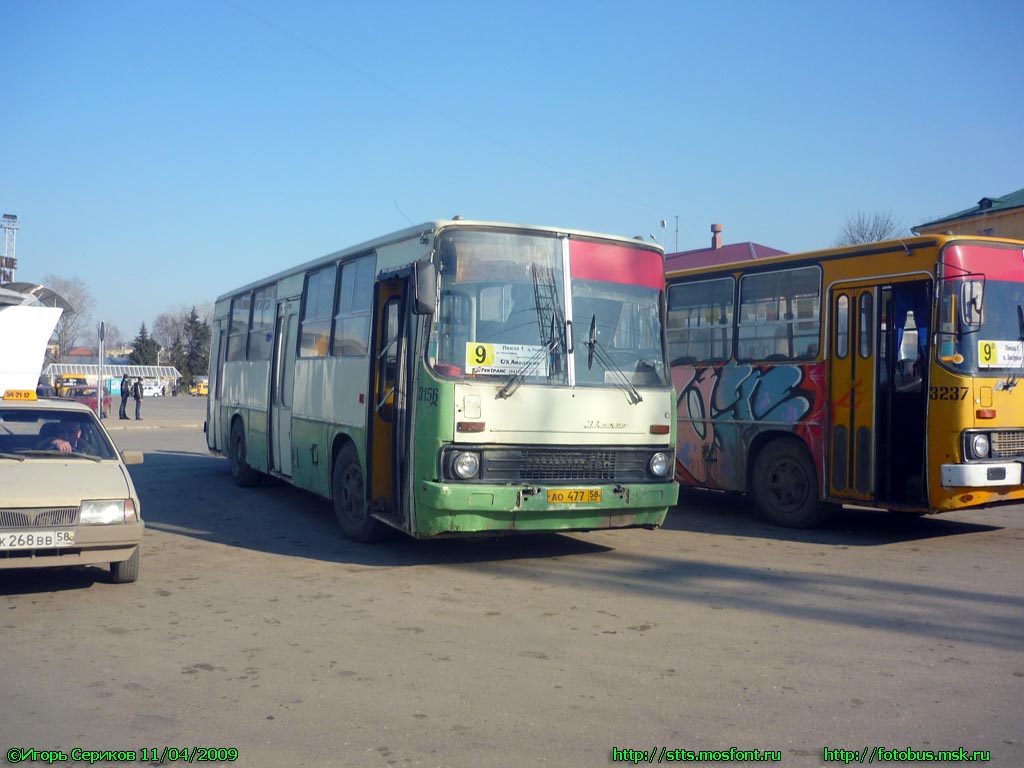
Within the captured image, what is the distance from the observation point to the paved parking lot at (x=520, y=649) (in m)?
4.74

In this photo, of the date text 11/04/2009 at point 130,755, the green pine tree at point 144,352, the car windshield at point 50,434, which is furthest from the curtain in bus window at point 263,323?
the green pine tree at point 144,352

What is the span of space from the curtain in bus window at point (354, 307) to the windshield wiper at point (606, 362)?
239 cm

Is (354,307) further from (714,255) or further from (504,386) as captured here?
(714,255)

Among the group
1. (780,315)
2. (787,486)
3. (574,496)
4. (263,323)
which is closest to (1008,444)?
(787,486)

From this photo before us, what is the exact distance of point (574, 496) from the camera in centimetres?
867

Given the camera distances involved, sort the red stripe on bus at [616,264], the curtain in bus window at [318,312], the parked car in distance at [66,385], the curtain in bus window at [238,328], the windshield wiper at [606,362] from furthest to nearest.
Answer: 1. the parked car in distance at [66,385]
2. the curtain in bus window at [238,328]
3. the curtain in bus window at [318,312]
4. the red stripe on bus at [616,264]
5. the windshield wiper at [606,362]

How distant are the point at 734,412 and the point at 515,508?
479cm

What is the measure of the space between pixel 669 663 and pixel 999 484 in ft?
18.6

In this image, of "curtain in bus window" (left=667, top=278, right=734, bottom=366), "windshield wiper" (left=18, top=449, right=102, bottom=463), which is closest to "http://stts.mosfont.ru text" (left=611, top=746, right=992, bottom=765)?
"windshield wiper" (left=18, top=449, right=102, bottom=463)

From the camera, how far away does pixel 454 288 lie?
8.64 metres

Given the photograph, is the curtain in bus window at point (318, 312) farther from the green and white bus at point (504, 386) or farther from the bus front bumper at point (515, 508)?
the bus front bumper at point (515, 508)

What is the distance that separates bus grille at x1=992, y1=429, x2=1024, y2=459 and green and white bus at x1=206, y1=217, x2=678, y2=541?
346 cm

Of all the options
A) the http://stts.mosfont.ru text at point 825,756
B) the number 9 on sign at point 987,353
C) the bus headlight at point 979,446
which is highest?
the number 9 on sign at point 987,353

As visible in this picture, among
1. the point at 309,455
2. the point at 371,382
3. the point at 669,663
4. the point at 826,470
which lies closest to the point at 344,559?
the point at 371,382
